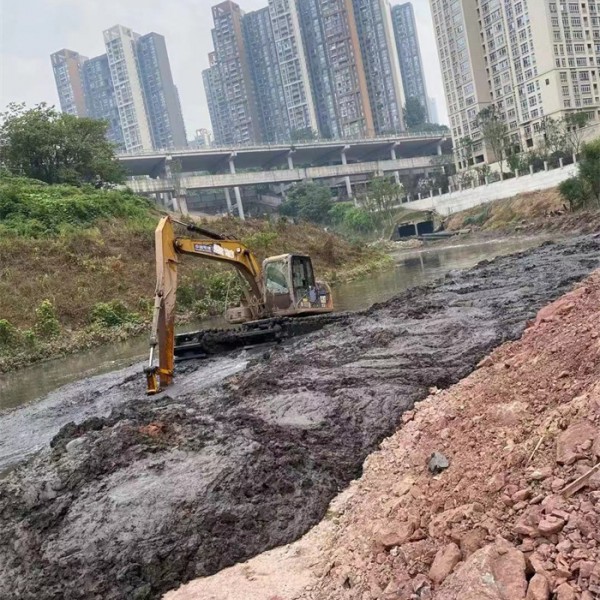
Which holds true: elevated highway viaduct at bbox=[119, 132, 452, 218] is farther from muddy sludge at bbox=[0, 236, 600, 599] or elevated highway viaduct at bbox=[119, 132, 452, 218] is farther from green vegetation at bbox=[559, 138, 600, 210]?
muddy sludge at bbox=[0, 236, 600, 599]

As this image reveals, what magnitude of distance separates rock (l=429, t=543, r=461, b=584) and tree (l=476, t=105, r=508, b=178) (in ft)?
238

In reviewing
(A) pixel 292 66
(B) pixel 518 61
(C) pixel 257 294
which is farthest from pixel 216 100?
(C) pixel 257 294

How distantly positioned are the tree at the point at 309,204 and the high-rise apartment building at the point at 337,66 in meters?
34.2

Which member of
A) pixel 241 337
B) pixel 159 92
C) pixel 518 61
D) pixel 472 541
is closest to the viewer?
pixel 472 541

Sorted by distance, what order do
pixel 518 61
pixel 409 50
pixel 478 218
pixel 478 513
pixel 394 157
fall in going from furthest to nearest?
pixel 409 50 → pixel 394 157 → pixel 518 61 → pixel 478 218 → pixel 478 513

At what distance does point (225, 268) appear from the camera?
3061 centimetres

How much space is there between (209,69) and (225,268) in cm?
11879

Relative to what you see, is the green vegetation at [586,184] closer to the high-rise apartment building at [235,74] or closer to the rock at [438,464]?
the rock at [438,464]

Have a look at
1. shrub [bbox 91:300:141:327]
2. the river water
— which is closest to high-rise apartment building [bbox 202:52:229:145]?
the river water

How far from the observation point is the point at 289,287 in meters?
15.3

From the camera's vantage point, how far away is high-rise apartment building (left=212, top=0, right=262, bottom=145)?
12419cm

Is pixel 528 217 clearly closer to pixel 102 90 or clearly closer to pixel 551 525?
pixel 551 525

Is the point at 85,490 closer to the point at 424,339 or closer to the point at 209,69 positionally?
the point at 424,339

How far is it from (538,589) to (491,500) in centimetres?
101
